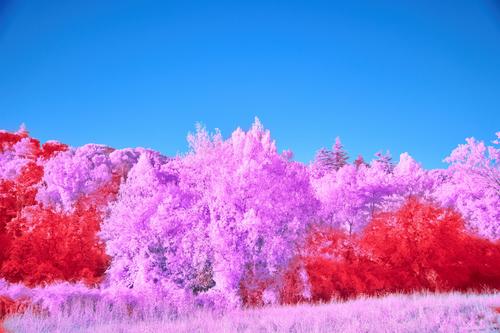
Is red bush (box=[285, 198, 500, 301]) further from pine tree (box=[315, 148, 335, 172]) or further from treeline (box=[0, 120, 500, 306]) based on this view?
pine tree (box=[315, 148, 335, 172])

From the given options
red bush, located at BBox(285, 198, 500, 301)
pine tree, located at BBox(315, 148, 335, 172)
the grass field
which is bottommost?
the grass field

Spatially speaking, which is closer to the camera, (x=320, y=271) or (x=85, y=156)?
(x=320, y=271)

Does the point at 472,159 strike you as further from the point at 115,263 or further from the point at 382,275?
the point at 115,263

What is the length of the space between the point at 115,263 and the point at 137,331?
757 cm

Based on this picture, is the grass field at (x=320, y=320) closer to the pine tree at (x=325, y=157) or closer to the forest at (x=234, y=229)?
the forest at (x=234, y=229)

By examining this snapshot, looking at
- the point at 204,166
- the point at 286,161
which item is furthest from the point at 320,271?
the point at 204,166

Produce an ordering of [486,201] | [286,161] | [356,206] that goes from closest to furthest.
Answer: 1. [286,161]
2. [356,206]
3. [486,201]

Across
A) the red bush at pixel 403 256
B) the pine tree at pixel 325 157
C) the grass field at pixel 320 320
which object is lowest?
the grass field at pixel 320 320

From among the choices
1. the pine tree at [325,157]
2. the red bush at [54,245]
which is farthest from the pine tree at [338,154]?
the red bush at [54,245]

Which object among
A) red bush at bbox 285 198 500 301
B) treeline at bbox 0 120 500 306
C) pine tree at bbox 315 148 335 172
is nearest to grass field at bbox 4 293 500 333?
treeline at bbox 0 120 500 306

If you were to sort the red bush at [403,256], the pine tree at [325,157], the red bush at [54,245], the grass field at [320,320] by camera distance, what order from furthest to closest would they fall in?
1. the pine tree at [325,157]
2. the red bush at [403,256]
3. the red bush at [54,245]
4. the grass field at [320,320]

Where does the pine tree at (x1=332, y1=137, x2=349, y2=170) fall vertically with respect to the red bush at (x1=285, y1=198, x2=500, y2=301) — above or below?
above

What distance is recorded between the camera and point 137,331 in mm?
10789

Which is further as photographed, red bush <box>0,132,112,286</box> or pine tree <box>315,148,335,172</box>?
pine tree <box>315,148,335,172</box>
